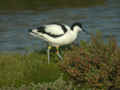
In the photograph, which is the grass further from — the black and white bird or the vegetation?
the black and white bird

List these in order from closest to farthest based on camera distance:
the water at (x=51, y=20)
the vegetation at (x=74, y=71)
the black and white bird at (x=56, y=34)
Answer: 1. the vegetation at (x=74, y=71)
2. the black and white bird at (x=56, y=34)
3. the water at (x=51, y=20)

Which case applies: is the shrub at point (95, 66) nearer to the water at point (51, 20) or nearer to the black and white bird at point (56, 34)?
the black and white bird at point (56, 34)

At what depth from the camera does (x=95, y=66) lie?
8.88 metres

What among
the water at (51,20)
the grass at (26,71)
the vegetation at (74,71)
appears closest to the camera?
the vegetation at (74,71)

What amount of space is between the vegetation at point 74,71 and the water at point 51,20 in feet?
22.5

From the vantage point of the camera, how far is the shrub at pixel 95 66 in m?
8.53

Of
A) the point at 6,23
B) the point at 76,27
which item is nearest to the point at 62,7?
the point at 6,23

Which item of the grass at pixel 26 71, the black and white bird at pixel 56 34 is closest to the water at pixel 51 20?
the black and white bird at pixel 56 34

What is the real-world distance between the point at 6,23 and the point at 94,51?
14.4 meters

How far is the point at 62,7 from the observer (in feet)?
88.3

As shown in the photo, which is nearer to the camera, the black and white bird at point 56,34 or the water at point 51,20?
the black and white bird at point 56,34

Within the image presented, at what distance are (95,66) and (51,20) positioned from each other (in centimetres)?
1443

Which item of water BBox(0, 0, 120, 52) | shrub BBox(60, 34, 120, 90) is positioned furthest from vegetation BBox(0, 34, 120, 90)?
water BBox(0, 0, 120, 52)

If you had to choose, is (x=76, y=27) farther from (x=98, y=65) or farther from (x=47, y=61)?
(x=98, y=65)
